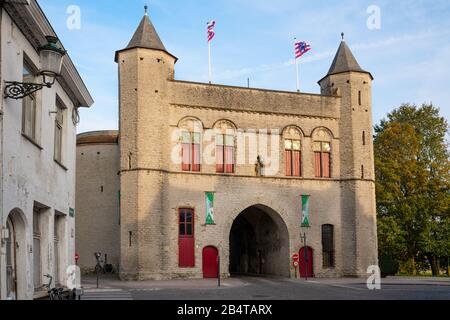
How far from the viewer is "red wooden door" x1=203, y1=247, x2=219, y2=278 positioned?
31953 millimetres

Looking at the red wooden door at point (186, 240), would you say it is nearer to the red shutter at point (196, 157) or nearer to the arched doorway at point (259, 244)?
the red shutter at point (196, 157)

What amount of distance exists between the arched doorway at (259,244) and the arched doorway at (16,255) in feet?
76.2

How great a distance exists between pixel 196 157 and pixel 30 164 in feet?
67.7

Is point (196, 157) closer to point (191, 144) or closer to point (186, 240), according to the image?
point (191, 144)

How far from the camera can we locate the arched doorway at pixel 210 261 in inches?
1258

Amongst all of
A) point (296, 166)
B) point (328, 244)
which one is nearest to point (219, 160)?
point (296, 166)

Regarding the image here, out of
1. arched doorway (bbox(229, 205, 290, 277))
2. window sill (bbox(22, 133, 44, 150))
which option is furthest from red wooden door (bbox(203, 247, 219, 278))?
window sill (bbox(22, 133, 44, 150))

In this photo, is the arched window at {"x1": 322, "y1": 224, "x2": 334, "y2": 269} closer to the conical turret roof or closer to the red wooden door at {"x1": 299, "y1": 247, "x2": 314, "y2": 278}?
the red wooden door at {"x1": 299, "y1": 247, "x2": 314, "y2": 278}

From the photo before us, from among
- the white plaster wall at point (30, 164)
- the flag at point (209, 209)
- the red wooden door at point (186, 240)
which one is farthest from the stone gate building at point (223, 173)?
the white plaster wall at point (30, 164)

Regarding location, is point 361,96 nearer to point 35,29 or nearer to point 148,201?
point 148,201

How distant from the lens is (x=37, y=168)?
498 inches

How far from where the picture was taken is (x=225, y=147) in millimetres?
33156
